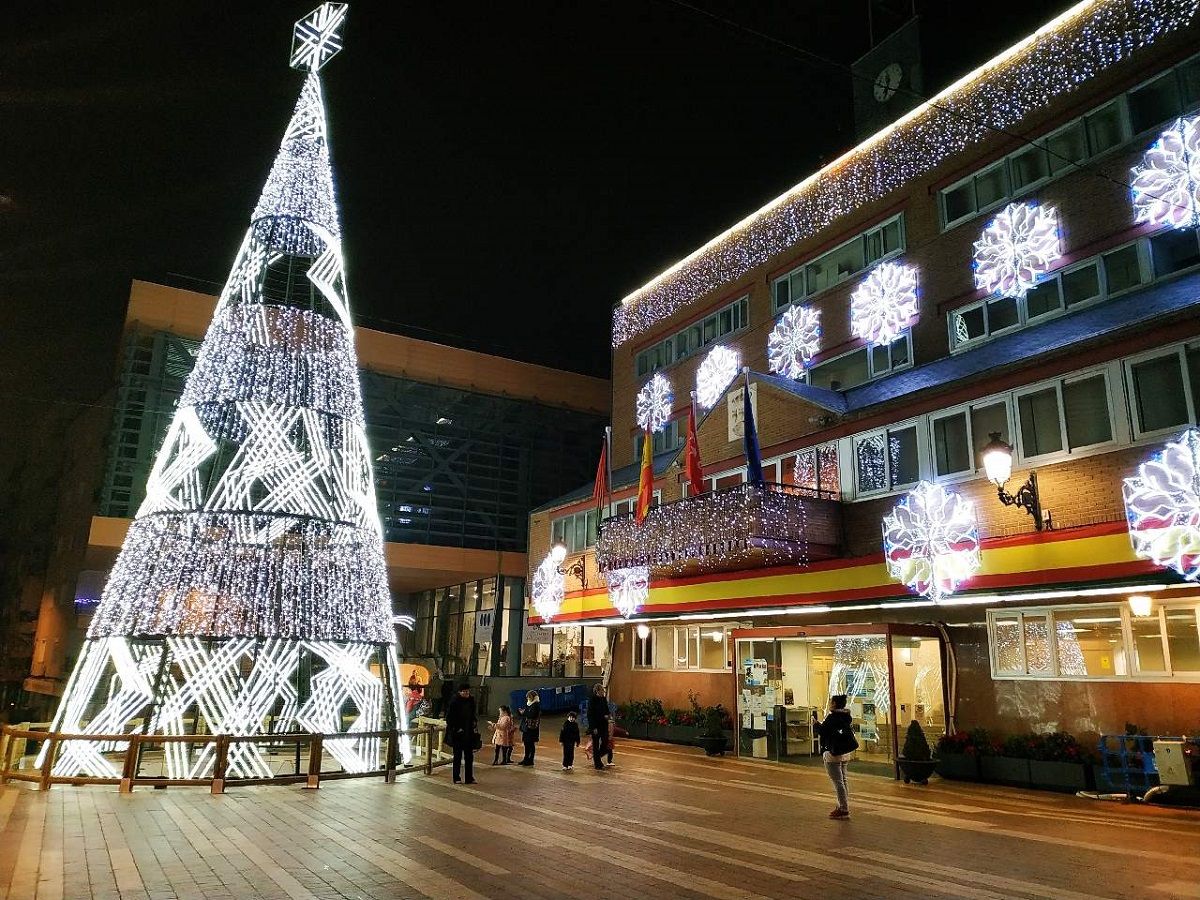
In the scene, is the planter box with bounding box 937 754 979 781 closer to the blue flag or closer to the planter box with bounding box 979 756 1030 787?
the planter box with bounding box 979 756 1030 787

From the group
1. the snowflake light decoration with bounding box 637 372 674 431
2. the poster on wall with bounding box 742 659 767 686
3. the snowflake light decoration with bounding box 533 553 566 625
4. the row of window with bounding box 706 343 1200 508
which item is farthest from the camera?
the snowflake light decoration with bounding box 637 372 674 431

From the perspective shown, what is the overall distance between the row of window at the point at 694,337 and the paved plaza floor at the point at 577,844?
18.4 m

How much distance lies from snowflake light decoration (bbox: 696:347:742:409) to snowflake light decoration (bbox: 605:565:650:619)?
676 centimetres

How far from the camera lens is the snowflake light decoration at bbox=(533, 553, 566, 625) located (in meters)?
32.1

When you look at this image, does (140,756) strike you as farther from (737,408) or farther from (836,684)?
(737,408)

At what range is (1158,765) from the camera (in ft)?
43.8

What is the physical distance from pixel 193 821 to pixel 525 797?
4850 millimetres

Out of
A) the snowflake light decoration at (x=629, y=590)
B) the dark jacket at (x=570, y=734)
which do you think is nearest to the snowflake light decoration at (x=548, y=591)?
the snowflake light decoration at (x=629, y=590)

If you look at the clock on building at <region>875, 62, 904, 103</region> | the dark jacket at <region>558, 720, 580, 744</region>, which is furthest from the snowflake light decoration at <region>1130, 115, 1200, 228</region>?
the dark jacket at <region>558, 720, 580, 744</region>

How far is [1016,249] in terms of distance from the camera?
20.2 m

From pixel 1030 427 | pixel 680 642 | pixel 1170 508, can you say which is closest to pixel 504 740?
pixel 680 642

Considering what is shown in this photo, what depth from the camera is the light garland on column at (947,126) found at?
1888 cm

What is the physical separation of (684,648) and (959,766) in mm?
10839

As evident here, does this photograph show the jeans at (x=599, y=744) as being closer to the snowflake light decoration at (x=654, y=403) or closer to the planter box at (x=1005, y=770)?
the planter box at (x=1005, y=770)
